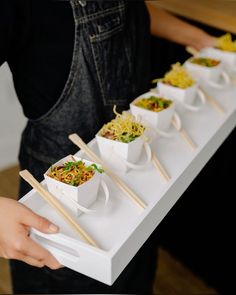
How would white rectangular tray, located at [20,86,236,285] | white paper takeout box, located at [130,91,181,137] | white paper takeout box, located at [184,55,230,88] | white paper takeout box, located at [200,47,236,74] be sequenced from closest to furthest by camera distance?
1. white rectangular tray, located at [20,86,236,285]
2. white paper takeout box, located at [130,91,181,137]
3. white paper takeout box, located at [184,55,230,88]
4. white paper takeout box, located at [200,47,236,74]

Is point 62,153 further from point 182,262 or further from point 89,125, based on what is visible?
point 182,262

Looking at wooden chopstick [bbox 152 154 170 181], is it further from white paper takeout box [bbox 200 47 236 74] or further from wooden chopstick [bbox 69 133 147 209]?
white paper takeout box [bbox 200 47 236 74]

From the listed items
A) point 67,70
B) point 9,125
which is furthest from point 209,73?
point 9,125

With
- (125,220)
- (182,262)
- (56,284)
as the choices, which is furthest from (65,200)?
(182,262)

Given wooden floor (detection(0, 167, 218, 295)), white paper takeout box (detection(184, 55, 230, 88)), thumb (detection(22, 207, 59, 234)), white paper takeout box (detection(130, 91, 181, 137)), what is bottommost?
wooden floor (detection(0, 167, 218, 295))

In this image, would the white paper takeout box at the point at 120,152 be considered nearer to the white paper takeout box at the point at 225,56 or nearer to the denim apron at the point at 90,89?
the denim apron at the point at 90,89

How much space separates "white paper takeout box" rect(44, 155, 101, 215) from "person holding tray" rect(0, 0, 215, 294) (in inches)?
8.5

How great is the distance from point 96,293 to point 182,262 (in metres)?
0.99

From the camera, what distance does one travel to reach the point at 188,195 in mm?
2070

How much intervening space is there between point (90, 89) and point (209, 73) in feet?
1.26

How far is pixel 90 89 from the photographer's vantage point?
4.24 ft

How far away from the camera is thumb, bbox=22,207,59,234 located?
0.83 meters

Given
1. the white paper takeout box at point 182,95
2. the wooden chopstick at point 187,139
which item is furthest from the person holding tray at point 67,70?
the wooden chopstick at point 187,139

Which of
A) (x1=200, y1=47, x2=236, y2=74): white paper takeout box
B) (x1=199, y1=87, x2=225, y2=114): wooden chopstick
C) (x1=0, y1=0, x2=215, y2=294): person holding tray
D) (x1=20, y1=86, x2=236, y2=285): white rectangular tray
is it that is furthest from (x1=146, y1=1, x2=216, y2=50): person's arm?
(x1=20, y1=86, x2=236, y2=285): white rectangular tray
